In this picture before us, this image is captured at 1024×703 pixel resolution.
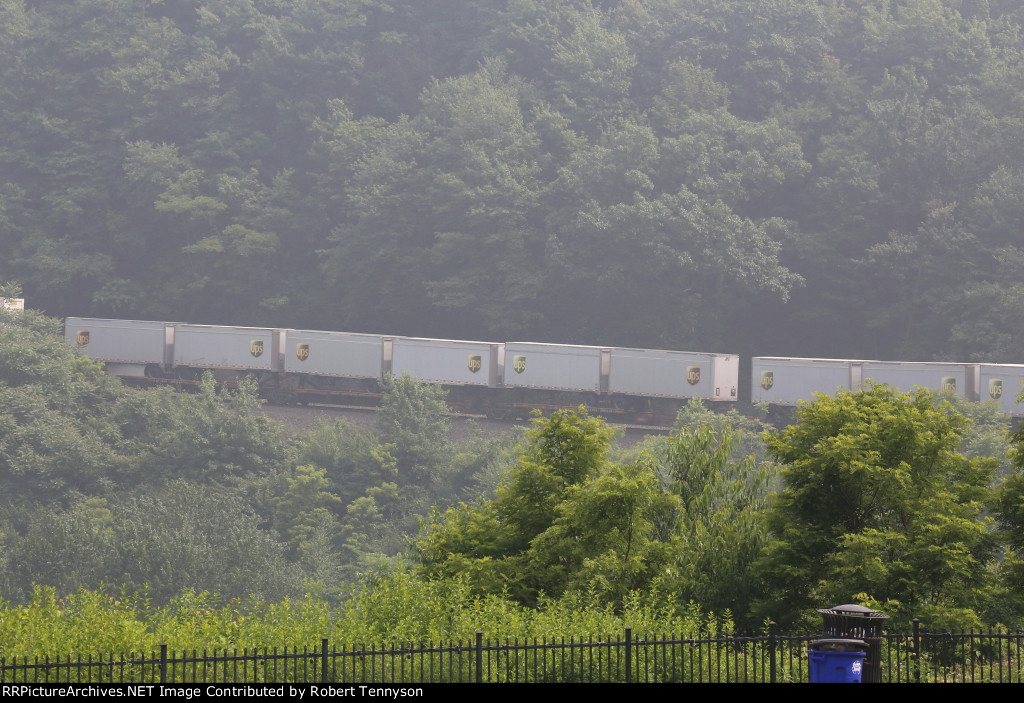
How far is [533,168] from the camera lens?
79.1 metres

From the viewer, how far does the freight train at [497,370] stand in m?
55.0

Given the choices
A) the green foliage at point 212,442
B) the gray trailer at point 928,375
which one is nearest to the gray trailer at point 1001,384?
the gray trailer at point 928,375

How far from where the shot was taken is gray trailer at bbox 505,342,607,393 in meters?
58.2

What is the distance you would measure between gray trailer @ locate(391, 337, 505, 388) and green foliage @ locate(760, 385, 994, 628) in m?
39.5

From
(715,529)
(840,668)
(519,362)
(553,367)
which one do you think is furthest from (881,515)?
(519,362)

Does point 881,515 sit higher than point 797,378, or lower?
lower

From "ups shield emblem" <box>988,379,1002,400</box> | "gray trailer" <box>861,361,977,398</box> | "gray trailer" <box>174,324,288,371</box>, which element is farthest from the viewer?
"gray trailer" <box>174,324,288,371</box>

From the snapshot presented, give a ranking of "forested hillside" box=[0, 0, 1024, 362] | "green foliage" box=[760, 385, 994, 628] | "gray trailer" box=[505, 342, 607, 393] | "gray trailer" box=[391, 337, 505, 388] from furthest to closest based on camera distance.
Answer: "forested hillside" box=[0, 0, 1024, 362]
"gray trailer" box=[391, 337, 505, 388]
"gray trailer" box=[505, 342, 607, 393]
"green foliage" box=[760, 385, 994, 628]

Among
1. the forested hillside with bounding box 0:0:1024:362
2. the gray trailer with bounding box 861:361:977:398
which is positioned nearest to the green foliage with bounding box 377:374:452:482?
the forested hillside with bounding box 0:0:1024:362

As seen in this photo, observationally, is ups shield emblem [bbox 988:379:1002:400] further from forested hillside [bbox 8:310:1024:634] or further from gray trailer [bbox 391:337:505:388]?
forested hillside [bbox 8:310:1024:634]

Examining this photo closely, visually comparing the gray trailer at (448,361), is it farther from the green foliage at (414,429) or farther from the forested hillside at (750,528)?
the forested hillside at (750,528)

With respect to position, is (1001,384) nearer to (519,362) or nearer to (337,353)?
(519,362)

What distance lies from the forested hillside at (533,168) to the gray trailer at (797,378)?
11.8 m

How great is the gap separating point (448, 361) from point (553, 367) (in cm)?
598
